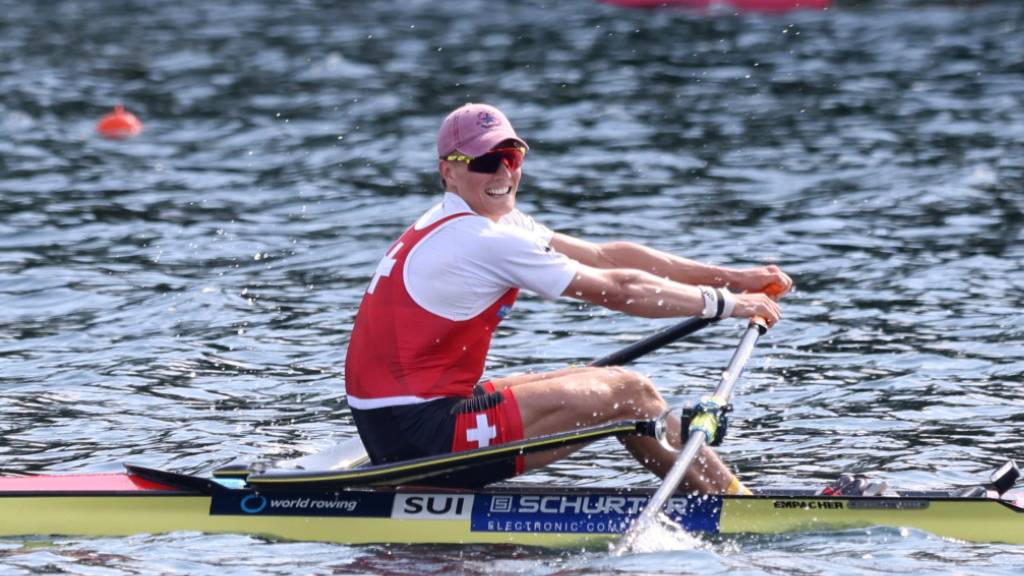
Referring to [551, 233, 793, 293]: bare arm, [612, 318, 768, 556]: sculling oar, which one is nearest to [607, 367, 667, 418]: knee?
[612, 318, 768, 556]: sculling oar

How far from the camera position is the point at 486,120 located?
7707 millimetres

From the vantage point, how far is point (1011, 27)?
27.5 meters

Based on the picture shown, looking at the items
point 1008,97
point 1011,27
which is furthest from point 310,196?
point 1011,27

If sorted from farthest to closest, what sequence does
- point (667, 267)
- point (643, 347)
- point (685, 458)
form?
point (643, 347) < point (667, 267) < point (685, 458)

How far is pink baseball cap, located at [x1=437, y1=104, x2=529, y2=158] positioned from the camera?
25.1 ft

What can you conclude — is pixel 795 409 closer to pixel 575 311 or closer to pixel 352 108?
pixel 575 311

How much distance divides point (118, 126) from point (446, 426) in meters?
14.1

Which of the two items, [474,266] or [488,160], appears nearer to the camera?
[474,266]

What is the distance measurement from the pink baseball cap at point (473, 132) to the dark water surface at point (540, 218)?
185 cm

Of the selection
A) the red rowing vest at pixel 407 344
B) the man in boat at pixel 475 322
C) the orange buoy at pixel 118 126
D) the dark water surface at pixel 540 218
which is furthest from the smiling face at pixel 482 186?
the orange buoy at pixel 118 126

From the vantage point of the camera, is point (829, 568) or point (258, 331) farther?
point (258, 331)

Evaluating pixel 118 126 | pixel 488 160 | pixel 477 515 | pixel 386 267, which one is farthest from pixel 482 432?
pixel 118 126

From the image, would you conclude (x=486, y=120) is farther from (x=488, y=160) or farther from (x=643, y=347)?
(x=643, y=347)

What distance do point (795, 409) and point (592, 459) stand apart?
5.22 feet
